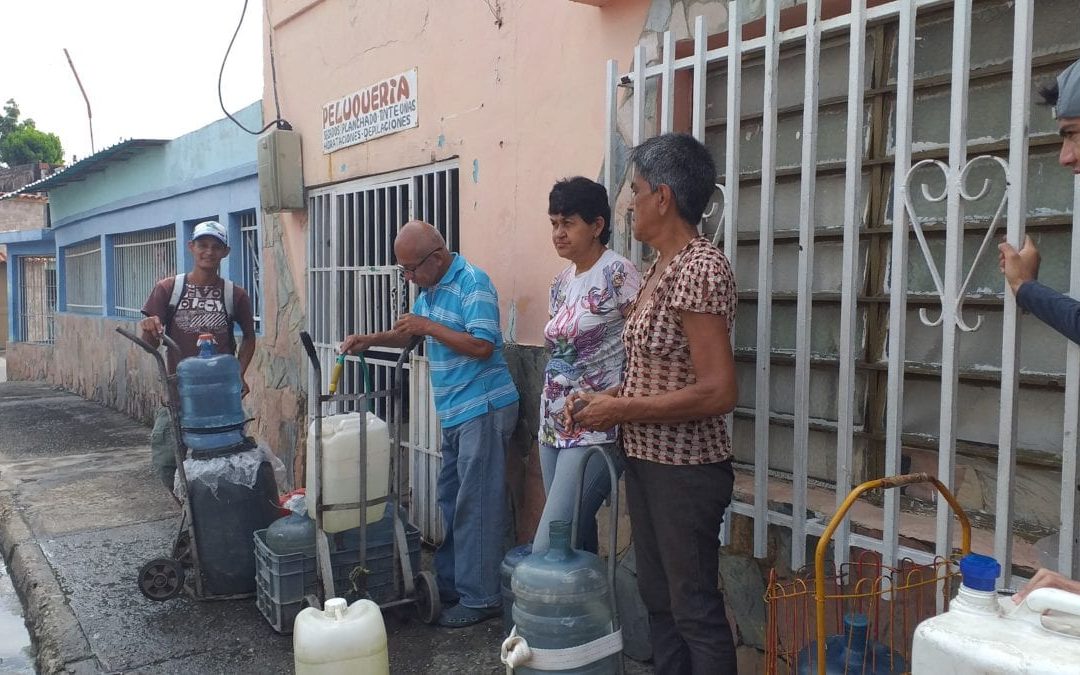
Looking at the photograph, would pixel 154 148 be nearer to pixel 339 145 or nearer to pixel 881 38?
pixel 339 145

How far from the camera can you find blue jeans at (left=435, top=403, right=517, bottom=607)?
3.88 metres

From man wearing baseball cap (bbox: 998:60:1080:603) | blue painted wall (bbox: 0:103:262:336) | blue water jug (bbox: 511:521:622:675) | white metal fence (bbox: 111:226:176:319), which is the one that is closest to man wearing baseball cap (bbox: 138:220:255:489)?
blue painted wall (bbox: 0:103:262:336)

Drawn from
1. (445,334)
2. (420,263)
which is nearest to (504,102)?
(420,263)

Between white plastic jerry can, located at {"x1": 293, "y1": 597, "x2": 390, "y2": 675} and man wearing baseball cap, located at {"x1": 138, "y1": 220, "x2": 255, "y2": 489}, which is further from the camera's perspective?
man wearing baseball cap, located at {"x1": 138, "y1": 220, "x2": 255, "y2": 489}

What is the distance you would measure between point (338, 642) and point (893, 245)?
2.14 metres

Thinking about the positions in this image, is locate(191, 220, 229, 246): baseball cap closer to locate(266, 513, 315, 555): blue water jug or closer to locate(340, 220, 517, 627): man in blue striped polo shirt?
locate(340, 220, 517, 627): man in blue striped polo shirt

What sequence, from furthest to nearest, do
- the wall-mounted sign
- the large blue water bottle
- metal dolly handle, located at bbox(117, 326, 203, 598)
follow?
1. the wall-mounted sign
2. the large blue water bottle
3. metal dolly handle, located at bbox(117, 326, 203, 598)

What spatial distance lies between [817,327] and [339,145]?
153 inches

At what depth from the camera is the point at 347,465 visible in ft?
12.3

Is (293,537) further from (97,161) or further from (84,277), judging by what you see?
(84,277)

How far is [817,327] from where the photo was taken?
3100mm

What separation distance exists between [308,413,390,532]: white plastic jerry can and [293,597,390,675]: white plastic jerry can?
2.74 ft

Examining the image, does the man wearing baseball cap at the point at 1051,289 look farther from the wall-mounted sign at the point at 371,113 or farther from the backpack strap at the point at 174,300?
the backpack strap at the point at 174,300

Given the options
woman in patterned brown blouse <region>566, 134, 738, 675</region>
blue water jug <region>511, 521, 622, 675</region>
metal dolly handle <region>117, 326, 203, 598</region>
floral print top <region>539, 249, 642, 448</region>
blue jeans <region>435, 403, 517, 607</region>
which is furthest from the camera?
Result: metal dolly handle <region>117, 326, 203, 598</region>
